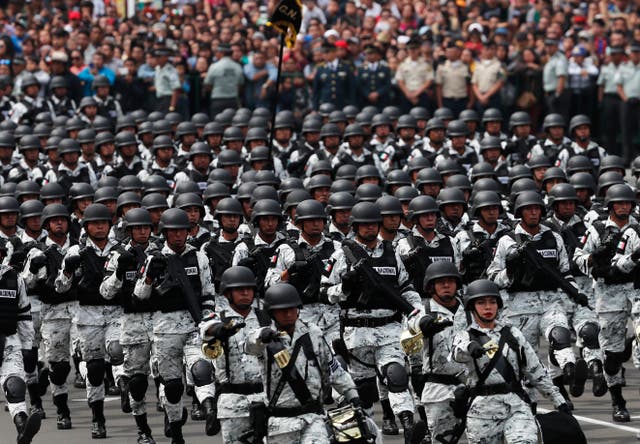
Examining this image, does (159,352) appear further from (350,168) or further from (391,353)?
(350,168)

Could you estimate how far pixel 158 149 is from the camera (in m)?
23.6

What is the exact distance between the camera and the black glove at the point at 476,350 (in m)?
12.5

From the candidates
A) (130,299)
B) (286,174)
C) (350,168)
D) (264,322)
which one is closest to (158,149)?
(286,174)

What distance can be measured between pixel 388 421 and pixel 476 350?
3578mm

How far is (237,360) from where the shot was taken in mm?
13164

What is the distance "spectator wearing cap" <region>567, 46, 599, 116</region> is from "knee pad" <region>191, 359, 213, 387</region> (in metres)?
15.5

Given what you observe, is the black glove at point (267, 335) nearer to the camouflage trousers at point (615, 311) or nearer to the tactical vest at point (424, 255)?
the tactical vest at point (424, 255)

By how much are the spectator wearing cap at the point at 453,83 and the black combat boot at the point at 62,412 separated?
1312cm

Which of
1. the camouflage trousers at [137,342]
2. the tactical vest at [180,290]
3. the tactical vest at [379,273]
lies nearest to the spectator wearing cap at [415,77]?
the tactical vest at [379,273]

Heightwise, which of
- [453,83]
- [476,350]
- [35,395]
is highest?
[453,83]

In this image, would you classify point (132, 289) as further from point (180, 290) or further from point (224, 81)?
point (224, 81)

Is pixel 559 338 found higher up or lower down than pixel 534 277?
lower down

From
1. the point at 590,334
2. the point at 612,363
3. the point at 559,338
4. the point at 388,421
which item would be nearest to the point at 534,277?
the point at 559,338

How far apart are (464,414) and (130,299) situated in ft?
13.7
